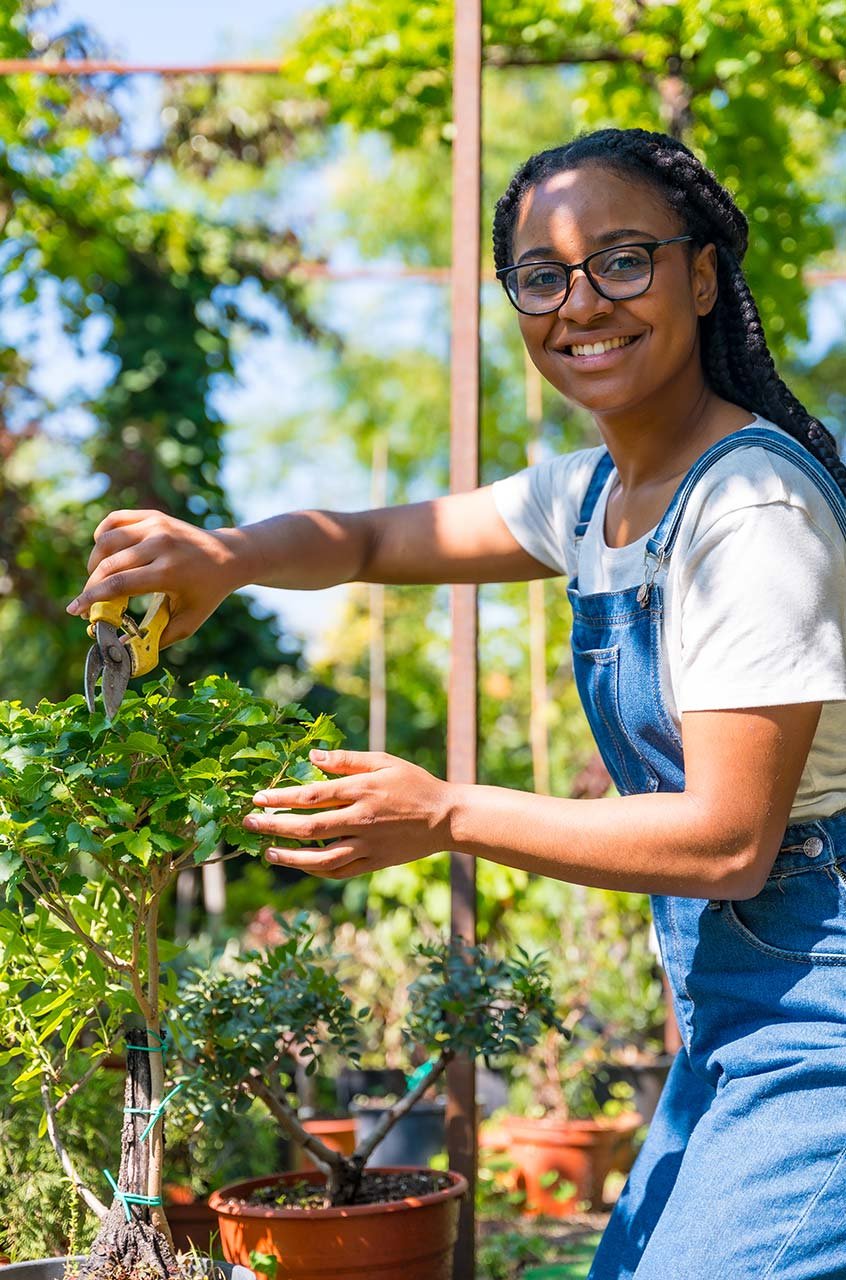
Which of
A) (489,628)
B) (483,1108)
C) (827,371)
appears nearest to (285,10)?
(827,371)

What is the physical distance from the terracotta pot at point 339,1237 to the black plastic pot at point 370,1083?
1692 millimetres

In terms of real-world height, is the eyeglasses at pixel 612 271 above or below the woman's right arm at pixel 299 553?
above

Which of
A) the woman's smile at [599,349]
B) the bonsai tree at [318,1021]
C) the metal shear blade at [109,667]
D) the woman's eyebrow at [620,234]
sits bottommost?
the bonsai tree at [318,1021]

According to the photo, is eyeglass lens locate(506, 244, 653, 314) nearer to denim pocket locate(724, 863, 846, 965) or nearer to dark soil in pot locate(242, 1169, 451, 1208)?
denim pocket locate(724, 863, 846, 965)

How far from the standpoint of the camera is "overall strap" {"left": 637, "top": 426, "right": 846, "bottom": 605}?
1.50m

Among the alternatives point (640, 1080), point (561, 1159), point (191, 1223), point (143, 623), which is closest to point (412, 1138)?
point (561, 1159)

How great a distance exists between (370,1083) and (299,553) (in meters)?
2.40

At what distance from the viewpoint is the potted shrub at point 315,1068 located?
1.88 metres

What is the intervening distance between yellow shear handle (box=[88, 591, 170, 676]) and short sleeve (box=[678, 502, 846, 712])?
1.92 ft

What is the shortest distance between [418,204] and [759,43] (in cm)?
942

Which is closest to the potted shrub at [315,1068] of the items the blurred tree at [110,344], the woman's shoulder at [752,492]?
the woman's shoulder at [752,492]

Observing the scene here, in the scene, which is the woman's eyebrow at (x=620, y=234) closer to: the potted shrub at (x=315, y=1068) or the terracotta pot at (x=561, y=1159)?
the potted shrub at (x=315, y=1068)

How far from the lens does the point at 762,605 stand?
54.1 inches

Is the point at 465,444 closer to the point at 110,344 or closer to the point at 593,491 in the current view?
the point at 593,491
